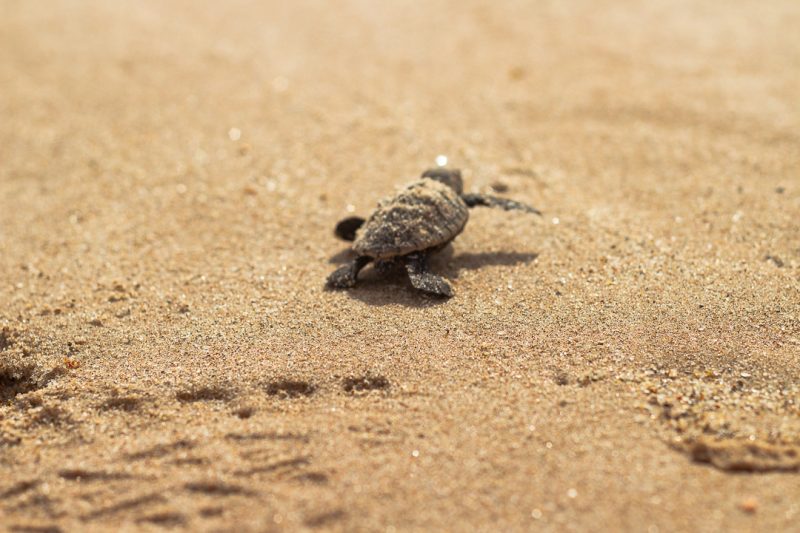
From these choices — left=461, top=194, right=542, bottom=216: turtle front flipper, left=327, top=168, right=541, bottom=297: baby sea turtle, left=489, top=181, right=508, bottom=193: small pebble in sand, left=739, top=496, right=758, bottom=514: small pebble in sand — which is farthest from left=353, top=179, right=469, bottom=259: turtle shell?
left=739, top=496, right=758, bottom=514: small pebble in sand

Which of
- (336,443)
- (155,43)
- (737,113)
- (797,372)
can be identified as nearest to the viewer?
(336,443)

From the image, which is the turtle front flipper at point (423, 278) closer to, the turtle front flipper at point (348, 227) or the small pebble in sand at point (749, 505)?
the turtle front flipper at point (348, 227)

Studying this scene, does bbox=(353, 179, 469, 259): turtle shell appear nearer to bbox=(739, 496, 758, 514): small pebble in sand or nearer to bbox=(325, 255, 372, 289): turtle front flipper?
bbox=(325, 255, 372, 289): turtle front flipper

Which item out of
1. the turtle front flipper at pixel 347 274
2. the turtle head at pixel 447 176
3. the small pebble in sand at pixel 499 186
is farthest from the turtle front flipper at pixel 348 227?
the small pebble in sand at pixel 499 186

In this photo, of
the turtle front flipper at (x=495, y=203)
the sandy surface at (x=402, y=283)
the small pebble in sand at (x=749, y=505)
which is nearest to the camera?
the small pebble in sand at (x=749, y=505)

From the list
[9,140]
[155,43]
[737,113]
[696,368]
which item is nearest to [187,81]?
[155,43]

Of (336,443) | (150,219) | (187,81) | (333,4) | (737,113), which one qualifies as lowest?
(336,443)

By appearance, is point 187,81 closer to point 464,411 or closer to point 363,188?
point 363,188
